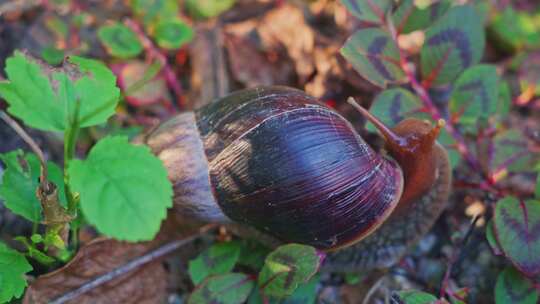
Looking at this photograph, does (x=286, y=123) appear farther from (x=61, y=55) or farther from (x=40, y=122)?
(x=61, y=55)

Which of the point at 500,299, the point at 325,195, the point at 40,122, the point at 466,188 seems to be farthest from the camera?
the point at 466,188

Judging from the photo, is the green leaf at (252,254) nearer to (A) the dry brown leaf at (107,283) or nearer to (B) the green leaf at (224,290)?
(B) the green leaf at (224,290)

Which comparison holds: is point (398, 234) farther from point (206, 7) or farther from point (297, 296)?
point (206, 7)

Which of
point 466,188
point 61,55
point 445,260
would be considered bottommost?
point 445,260

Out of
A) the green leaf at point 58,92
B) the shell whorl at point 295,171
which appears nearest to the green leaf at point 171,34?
the shell whorl at point 295,171

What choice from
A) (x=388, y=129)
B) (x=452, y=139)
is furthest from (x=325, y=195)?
(x=452, y=139)

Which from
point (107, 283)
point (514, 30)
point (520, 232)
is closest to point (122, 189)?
point (107, 283)
